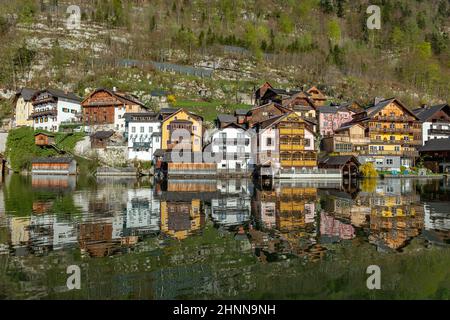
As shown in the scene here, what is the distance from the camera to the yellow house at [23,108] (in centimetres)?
8069

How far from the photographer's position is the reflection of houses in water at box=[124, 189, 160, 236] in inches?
761

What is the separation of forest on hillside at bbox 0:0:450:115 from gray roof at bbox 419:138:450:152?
31059 mm

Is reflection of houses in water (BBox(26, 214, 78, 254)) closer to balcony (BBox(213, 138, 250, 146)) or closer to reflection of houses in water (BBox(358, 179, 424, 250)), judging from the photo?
reflection of houses in water (BBox(358, 179, 424, 250))

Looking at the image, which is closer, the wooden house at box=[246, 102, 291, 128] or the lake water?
the lake water

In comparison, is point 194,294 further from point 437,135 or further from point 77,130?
point 437,135

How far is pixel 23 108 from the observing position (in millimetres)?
81625

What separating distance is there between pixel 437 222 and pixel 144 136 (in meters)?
54.7

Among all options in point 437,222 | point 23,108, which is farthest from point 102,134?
point 437,222

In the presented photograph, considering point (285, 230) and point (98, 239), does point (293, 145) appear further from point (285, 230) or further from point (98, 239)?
point (98, 239)

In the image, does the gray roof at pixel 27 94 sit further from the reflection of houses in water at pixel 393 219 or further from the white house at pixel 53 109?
the reflection of houses in water at pixel 393 219

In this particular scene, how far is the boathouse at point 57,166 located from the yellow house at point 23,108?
1936cm

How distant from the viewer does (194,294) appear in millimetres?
10953

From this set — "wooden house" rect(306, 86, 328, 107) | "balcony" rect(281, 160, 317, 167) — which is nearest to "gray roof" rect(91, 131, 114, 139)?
"balcony" rect(281, 160, 317, 167)

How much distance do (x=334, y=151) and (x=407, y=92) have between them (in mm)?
53734
